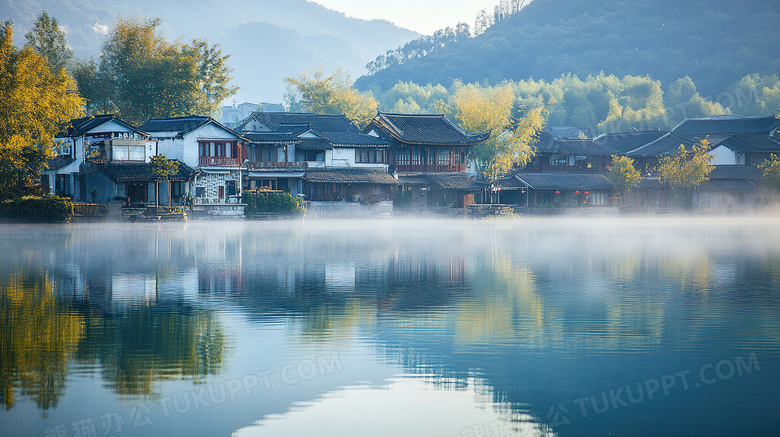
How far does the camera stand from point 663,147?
267ft

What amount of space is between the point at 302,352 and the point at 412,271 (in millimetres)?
12002

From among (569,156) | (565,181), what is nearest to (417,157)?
(565,181)

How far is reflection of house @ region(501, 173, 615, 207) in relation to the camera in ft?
237

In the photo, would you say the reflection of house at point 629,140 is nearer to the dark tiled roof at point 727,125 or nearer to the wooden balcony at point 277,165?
the dark tiled roof at point 727,125

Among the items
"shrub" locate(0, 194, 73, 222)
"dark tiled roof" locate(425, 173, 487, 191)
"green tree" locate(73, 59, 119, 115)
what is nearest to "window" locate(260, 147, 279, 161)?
"dark tiled roof" locate(425, 173, 487, 191)

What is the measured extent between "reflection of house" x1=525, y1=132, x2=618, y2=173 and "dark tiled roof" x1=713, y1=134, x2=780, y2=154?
13.0 m

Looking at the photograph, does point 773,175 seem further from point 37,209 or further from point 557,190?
point 37,209

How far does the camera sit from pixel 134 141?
55.7 metres

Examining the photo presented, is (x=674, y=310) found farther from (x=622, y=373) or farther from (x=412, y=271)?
(x=412, y=271)

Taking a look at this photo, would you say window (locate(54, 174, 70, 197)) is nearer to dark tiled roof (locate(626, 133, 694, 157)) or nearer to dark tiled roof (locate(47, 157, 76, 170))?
dark tiled roof (locate(47, 157, 76, 170))

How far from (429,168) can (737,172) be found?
111ft

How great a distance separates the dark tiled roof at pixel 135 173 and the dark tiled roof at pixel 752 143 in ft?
185

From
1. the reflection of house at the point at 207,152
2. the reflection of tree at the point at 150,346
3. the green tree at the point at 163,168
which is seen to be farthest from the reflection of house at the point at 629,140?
the reflection of tree at the point at 150,346

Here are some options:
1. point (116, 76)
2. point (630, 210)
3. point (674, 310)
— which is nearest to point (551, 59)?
point (630, 210)
